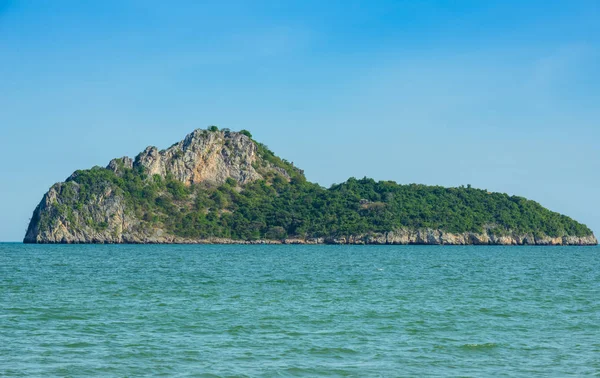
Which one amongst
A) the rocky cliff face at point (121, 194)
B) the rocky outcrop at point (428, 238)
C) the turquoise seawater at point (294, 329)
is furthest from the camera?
the rocky outcrop at point (428, 238)

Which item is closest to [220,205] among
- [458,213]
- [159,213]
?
[159,213]

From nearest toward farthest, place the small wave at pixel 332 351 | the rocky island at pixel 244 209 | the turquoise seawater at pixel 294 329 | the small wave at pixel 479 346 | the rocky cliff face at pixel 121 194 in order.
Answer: the turquoise seawater at pixel 294 329
the small wave at pixel 332 351
the small wave at pixel 479 346
the rocky cliff face at pixel 121 194
the rocky island at pixel 244 209

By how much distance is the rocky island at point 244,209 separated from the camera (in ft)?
507

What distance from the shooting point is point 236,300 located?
97.2ft

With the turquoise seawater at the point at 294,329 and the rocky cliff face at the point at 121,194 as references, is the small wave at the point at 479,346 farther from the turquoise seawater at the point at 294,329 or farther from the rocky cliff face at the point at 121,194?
the rocky cliff face at the point at 121,194

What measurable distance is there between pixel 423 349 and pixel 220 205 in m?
159

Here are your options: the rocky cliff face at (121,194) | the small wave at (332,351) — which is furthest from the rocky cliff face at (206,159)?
the small wave at (332,351)

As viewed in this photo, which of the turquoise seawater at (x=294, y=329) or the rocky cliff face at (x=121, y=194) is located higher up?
the rocky cliff face at (x=121, y=194)

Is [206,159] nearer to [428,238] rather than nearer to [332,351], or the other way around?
[428,238]

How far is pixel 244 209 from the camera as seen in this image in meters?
176

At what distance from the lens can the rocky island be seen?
154500 millimetres

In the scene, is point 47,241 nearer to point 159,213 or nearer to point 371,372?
point 159,213

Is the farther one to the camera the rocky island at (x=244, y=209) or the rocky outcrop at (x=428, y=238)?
the rocky outcrop at (x=428, y=238)

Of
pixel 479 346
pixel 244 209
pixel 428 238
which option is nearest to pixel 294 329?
pixel 479 346
